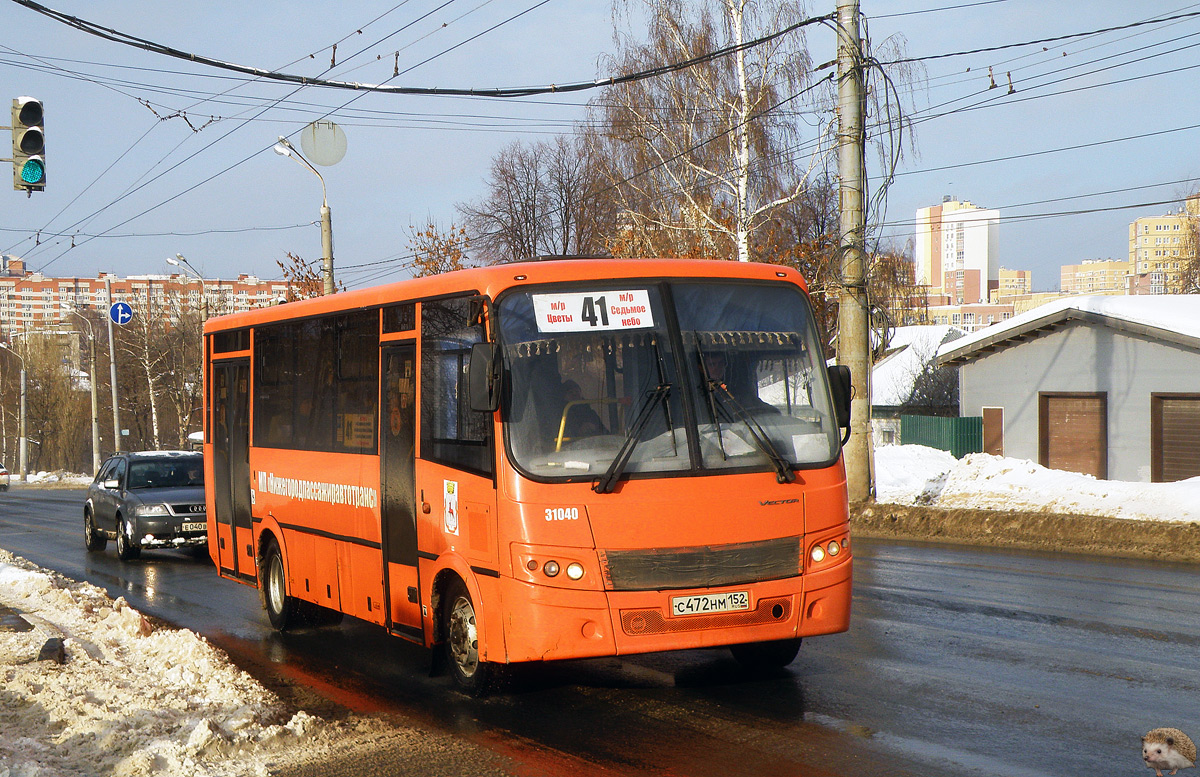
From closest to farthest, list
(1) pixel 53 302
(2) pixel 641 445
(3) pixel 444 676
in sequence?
1. (2) pixel 641 445
2. (3) pixel 444 676
3. (1) pixel 53 302

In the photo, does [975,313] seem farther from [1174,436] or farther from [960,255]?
[1174,436]

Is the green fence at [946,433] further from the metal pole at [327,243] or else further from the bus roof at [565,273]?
the bus roof at [565,273]

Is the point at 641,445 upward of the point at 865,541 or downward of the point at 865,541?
upward

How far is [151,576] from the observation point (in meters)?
16.3

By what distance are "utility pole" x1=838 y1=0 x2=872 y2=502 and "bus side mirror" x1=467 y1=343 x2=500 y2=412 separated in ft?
42.7

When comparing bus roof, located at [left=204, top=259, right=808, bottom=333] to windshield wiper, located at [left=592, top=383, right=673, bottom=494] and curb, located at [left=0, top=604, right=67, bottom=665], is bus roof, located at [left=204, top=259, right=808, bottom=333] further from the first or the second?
curb, located at [left=0, top=604, right=67, bottom=665]

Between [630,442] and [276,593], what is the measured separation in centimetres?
545

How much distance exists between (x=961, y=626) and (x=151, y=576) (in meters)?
11.1

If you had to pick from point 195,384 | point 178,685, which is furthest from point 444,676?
point 195,384

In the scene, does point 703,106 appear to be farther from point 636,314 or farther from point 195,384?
point 195,384

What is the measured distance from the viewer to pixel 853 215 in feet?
64.1

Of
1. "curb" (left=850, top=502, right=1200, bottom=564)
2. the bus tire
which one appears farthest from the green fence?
the bus tire

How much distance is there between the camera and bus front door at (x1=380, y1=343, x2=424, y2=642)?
335 inches

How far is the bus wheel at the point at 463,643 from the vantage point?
7.74 m
